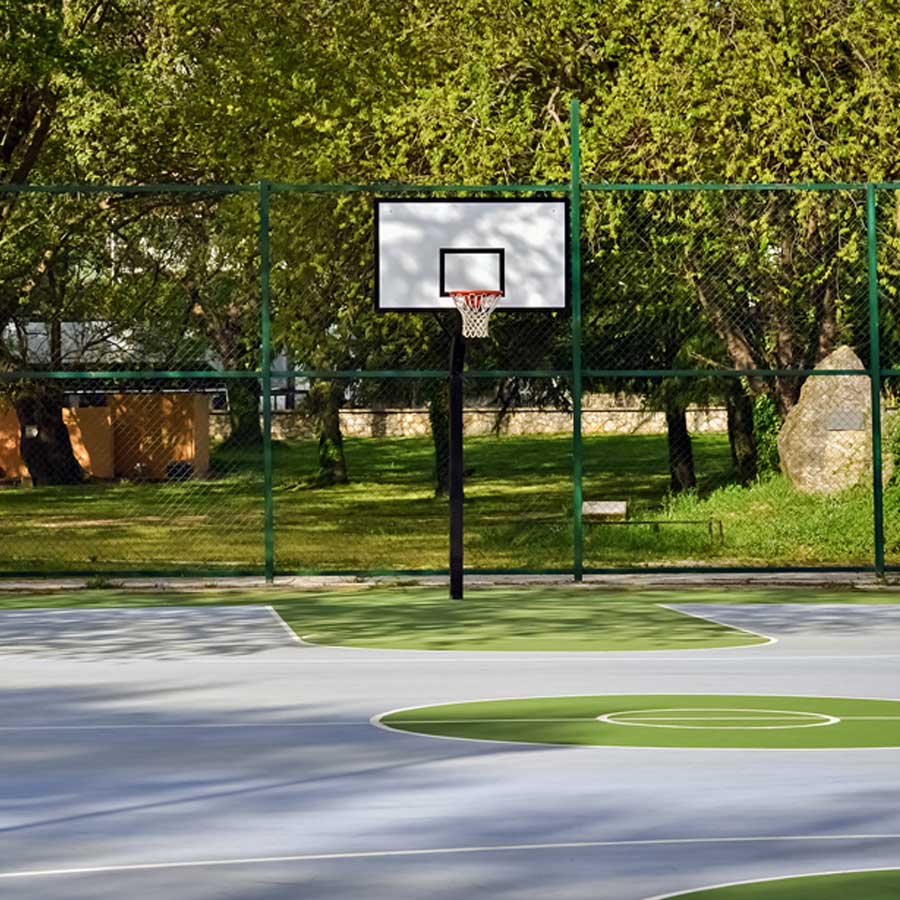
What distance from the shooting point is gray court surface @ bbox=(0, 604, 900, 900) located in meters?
8.41

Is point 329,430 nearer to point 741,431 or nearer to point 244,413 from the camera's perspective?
point 244,413

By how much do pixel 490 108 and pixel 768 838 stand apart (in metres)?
21.2

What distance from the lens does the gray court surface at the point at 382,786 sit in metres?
8.41

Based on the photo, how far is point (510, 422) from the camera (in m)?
49.0

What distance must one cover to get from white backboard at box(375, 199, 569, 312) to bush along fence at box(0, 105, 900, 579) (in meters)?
0.27

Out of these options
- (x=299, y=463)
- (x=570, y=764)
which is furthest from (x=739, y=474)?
(x=570, y=764)

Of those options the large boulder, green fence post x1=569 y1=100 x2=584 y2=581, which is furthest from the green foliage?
green fence post x1=569 y1=100 x2=584 y2=581

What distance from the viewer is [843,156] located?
91.7 ft

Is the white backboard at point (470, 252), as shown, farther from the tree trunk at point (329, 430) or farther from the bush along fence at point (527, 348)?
the tree trunk at point (329, 430)

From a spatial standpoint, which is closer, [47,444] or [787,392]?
[787,392]

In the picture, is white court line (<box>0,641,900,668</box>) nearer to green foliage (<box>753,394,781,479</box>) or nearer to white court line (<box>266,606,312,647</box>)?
white court line (<box>266,606,312,647</box>)

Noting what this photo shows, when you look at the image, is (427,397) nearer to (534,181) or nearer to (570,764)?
(534,181)

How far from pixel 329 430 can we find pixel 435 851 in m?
→ 31.9

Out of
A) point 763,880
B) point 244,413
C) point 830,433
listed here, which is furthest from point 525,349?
point 763,880
